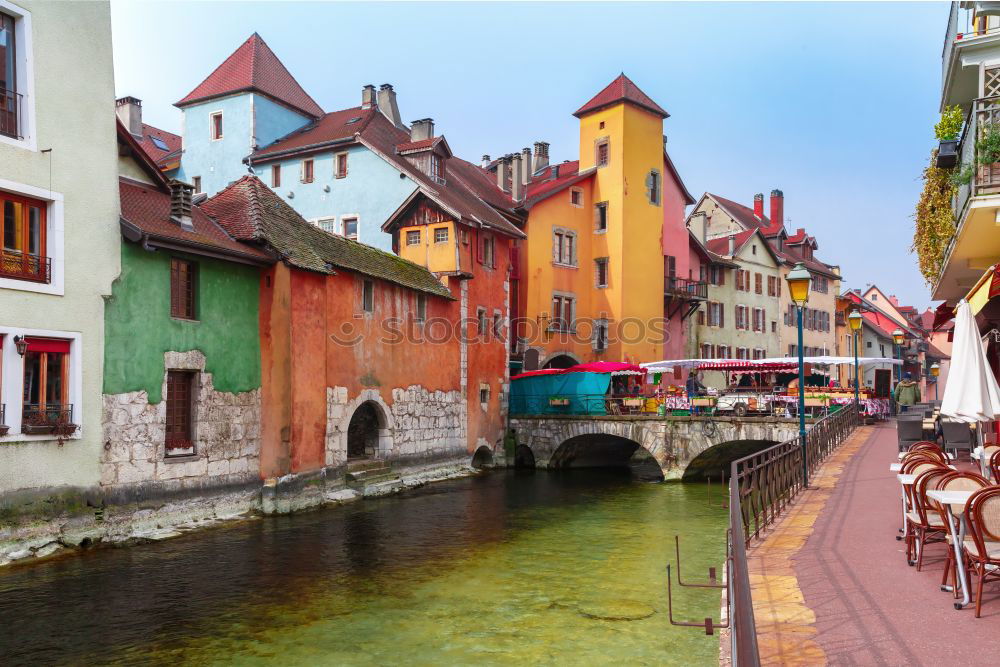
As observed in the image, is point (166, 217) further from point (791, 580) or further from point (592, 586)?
point (791, 580)

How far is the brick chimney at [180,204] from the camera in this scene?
1834cm

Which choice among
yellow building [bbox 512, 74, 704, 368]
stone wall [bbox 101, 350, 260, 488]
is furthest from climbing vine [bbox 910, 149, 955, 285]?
yellow building [bbox 512, 74, 704, 368]

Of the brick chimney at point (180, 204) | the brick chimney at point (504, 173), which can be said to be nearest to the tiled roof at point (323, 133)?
the brick chimney at point (504, 173)

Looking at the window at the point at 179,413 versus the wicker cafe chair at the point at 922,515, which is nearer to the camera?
the wicker cafe chair at the point at 922,515

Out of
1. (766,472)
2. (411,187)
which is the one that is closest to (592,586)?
(766,472)

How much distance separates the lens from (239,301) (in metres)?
19.6

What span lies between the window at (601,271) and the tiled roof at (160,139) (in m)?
22.7

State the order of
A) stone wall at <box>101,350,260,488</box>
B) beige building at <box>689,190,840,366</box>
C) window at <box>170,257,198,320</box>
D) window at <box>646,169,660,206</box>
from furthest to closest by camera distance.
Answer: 1. beige building at <box>689,190,840,366</box>
2. window at <box>646,169,660,206</box>
3. window at <box>170,257,198,320</box>
4. stone wall at <box>101,350,260,488</box>

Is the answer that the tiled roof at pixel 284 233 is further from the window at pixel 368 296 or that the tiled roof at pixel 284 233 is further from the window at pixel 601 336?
the window at pixel 601 336

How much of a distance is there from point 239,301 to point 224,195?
3.71m

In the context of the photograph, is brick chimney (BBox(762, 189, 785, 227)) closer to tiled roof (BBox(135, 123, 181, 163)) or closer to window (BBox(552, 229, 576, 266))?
window (BBox(552, 229, 576, 266))

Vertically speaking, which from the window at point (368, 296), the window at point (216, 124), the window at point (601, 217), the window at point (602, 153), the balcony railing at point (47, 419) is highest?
the window at point (216, 124)

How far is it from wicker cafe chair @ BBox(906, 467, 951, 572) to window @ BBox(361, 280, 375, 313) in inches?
703

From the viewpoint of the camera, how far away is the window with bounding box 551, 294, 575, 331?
36.1m
